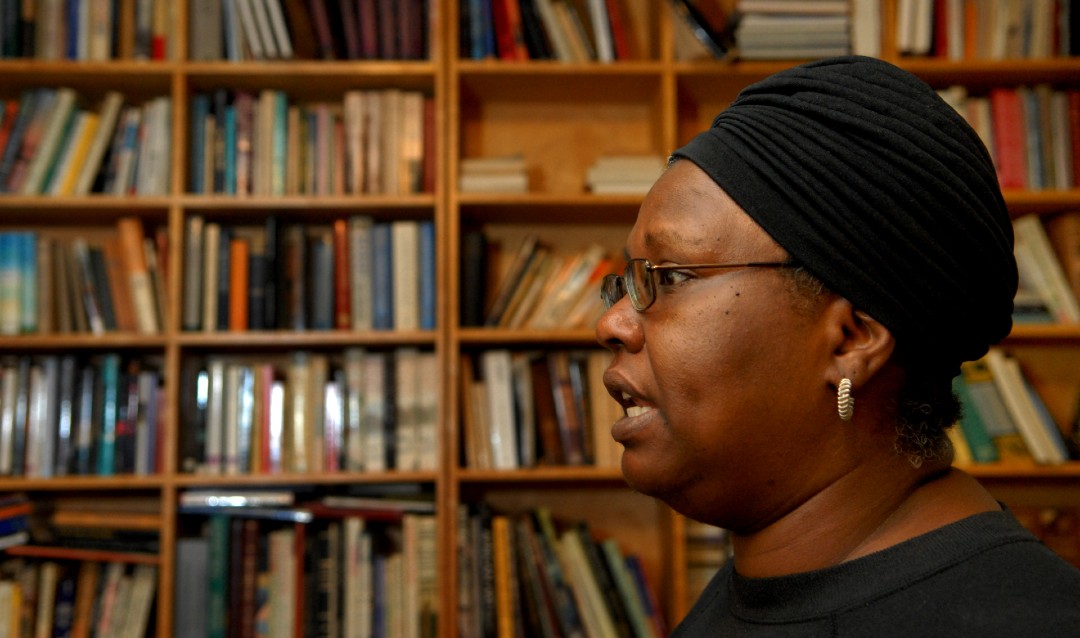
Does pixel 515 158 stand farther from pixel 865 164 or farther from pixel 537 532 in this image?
pixel 865 164

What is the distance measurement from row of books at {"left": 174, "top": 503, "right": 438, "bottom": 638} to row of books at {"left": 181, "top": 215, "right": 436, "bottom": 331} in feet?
1.77

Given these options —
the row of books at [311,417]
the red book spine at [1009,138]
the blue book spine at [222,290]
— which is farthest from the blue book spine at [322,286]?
the red book spine at [1009,138]

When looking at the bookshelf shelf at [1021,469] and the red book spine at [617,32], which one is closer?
the bookshelf shelf at [1021,469]

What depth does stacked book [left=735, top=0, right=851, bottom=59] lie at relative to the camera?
262 cm

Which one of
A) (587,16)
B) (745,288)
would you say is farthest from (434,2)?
(745,288)

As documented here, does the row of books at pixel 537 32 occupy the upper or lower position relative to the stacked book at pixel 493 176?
upper

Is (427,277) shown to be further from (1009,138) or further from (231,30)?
(1009,138)

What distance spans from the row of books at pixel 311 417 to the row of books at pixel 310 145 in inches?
19.9

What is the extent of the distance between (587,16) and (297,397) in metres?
1.43

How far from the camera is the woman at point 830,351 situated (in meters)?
0.75

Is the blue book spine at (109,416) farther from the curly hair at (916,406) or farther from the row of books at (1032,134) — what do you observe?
the row of books at (1032,134)

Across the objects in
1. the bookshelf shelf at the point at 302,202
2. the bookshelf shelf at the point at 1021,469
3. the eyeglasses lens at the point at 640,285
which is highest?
the bookshelf shelf at the point at 302,202

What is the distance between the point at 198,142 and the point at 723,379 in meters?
2.25

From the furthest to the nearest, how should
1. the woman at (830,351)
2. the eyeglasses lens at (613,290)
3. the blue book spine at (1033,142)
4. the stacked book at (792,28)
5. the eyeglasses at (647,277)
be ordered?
the blue book spine at (1033,142) < the stacked book at (792,28) < the eyeglasses lens at (613,290) < the eyeglasses at (647,277) < the woman at (830,351)
